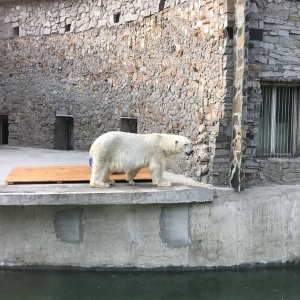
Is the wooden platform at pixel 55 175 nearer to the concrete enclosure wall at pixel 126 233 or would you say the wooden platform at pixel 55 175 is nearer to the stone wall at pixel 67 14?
the concrete enclosure wall at pixel 126 233

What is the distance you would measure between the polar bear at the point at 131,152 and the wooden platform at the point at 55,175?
1.98ft

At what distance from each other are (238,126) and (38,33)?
28.1 ft

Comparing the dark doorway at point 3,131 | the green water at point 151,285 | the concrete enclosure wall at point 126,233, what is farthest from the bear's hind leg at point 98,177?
the dark doorway at point 3,131

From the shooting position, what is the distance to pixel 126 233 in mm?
8156

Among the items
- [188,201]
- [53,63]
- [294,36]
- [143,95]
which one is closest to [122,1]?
[143,95]

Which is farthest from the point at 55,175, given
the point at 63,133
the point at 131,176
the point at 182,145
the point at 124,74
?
the point at 63,133

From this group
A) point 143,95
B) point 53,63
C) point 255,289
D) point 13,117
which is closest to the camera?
point 255,289

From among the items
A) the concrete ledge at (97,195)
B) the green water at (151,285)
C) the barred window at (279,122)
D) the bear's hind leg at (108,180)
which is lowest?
the green water at (151,285)

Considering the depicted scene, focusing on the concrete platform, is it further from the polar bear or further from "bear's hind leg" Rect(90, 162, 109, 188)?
the polar bear

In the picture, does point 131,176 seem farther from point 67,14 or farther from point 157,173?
point 67,14

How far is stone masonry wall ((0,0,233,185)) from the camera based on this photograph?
28.0 feet

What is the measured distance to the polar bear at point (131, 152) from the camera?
26.1ft

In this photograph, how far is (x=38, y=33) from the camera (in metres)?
15.0

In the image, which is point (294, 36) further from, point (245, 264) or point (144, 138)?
point (245, 264)
